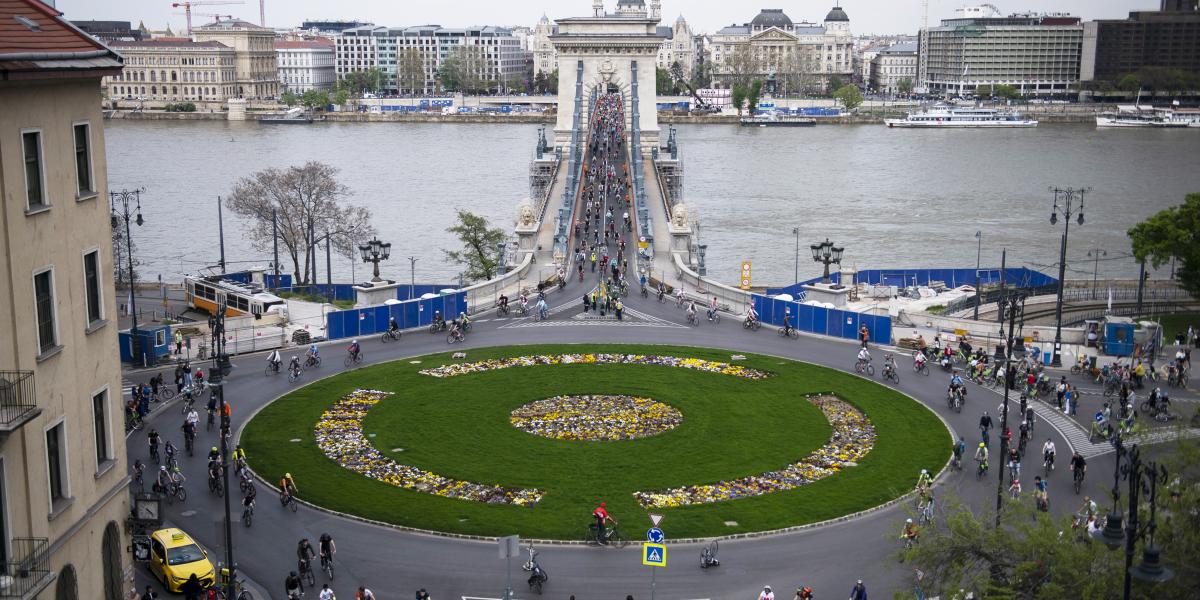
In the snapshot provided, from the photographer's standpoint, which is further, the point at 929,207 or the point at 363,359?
Answer: the point at 929,207

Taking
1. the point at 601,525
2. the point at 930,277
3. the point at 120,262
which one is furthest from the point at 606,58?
the point at 601,525

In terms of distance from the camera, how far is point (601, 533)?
29234 mm

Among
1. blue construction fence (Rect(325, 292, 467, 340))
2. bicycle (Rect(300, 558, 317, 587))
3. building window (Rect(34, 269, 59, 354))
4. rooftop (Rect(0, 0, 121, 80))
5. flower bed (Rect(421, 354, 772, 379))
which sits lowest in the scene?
bicycle (Rect(300, 558, 317, 587))

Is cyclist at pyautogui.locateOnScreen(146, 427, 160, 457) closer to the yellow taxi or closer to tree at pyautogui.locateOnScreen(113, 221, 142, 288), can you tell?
the yellow taxi

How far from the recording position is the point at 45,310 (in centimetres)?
1983

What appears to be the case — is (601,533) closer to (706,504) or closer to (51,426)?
(706,504)

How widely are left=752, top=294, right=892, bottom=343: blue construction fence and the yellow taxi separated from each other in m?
28.1

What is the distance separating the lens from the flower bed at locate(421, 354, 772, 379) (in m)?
43.7

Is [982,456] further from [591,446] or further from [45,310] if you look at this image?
[45,310]

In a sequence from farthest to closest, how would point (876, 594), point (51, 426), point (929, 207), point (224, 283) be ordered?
point (929, 207)
point (224, 283)
point (876, 594)
point (51, 426)

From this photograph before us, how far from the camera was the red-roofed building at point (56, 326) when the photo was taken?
61.0 feet

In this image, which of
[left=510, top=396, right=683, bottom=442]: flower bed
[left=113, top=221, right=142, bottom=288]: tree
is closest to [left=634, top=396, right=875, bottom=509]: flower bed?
[left=510, top=396, right=683, bottom=442]: flower bed

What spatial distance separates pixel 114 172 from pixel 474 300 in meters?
Answer: 87.3

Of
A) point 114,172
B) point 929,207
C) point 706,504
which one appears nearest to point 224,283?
point 706,504
